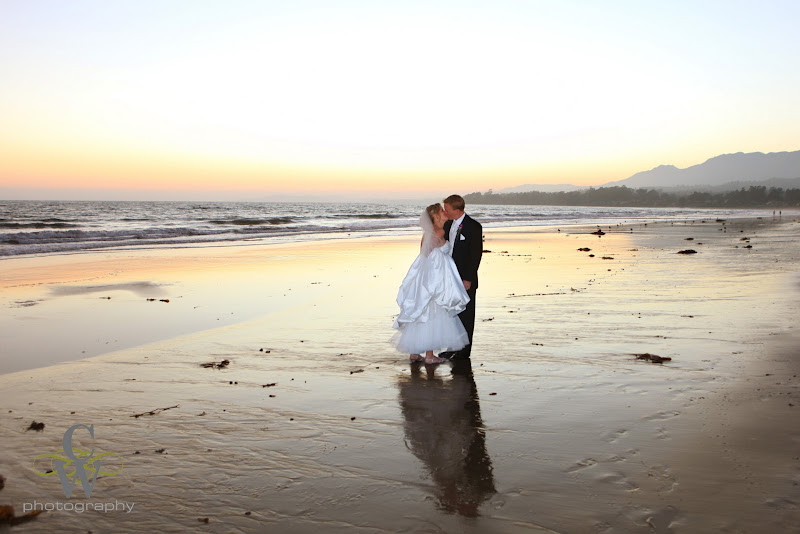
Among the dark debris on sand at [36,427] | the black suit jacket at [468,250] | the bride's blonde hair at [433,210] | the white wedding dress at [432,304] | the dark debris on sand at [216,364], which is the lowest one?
the dark debris on sand at [216,364]

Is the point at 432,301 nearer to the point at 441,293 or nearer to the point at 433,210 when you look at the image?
the point at 441,293

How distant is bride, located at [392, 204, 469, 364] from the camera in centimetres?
650

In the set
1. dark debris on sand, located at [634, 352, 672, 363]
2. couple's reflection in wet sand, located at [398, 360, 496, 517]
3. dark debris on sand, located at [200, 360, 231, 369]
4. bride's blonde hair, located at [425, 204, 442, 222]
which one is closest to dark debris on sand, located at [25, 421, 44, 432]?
dark debris on sand, located at [200, 360, 231, 369]

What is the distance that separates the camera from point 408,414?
187 inches

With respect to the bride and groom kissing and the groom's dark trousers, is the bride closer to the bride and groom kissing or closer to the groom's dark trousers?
the bride and groom kissing

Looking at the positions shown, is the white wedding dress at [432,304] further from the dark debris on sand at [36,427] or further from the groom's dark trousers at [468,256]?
the dark debris on sand at [36,427]

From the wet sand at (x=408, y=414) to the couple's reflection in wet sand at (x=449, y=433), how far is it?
21mm

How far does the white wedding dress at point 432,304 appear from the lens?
6496 mm

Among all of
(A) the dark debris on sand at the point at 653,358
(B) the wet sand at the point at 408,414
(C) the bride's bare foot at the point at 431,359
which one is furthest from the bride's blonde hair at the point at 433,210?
(A) the dark debris on sand at the point at 653,358

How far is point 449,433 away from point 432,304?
256 cm

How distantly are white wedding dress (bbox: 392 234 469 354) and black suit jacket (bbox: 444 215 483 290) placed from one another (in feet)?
0.65

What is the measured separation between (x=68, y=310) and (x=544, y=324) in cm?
757

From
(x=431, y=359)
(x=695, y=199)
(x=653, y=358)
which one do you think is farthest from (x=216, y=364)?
(x=695, y=199)

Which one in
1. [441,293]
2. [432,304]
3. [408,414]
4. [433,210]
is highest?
[433,210]
